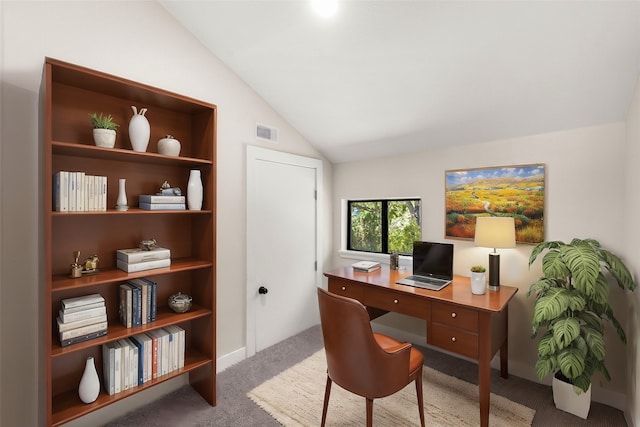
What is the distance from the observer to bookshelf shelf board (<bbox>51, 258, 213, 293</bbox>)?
5.05 feet

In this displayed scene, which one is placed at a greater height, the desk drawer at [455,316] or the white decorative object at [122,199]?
the white decorative object at [122,199]

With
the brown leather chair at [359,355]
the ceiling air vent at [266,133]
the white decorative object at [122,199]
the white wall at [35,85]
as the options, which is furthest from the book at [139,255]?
the ceiling air vent at [266,133]

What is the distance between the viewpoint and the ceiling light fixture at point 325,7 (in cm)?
178

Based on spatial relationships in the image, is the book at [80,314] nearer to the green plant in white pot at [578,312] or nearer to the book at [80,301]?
the book at [80,301]

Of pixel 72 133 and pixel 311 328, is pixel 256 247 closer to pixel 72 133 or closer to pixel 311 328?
pixel 311 328

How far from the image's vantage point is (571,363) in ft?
5.83

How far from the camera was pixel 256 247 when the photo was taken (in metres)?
2.82

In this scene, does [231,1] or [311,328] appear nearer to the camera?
[231,1]

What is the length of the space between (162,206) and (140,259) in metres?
0.35

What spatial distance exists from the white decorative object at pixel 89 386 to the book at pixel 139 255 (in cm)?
58

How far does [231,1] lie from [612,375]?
3.60 metres

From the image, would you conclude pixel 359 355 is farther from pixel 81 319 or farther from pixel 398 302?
pixel 81 319

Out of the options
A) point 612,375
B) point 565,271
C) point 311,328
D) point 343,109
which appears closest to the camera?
point 565,271

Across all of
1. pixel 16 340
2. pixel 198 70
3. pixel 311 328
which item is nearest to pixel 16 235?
pixel 16 340
